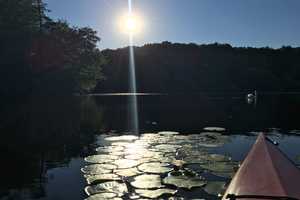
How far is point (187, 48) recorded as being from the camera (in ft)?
414

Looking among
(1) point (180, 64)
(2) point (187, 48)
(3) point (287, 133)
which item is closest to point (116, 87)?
(1) point (180, 64)

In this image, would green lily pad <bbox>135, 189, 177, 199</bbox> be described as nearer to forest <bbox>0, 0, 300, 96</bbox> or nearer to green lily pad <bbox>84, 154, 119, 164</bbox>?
→ green lily pad <bbox>84, 154, 119, 164</bbox>

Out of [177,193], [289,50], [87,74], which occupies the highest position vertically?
[289,50]

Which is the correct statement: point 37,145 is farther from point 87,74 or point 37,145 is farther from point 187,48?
point 187,48

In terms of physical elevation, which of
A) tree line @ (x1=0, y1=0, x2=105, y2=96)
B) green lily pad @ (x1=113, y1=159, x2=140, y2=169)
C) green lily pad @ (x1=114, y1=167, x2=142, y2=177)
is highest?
tree line @ (x1=0, y1=0, x2=105, y2=96)

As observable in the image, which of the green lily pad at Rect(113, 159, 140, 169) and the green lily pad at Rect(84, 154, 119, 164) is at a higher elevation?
the green lily pad at Rect(84, 154, 119, 164)

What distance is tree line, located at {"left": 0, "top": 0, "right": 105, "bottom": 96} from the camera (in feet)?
128

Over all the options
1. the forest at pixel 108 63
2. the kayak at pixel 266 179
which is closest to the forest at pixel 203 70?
the forest at pixel 108 63

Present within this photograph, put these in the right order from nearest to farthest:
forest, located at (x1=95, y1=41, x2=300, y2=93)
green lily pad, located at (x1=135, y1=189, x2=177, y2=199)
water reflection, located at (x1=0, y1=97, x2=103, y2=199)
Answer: green lily pad, located at (x1=135, y1=189, x2=177, y2=199), water reflection, located at (x1=0, y1=97, x2=103, y2=199), forest, located at (x1=95, y1=41, x2=300, y2=93)

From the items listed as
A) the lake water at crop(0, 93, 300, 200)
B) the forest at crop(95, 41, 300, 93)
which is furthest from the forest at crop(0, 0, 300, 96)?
the lake water at crop(0, 93, 300, 200)

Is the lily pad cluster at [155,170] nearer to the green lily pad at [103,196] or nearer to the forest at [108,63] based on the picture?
the green lily pad at [103,196]

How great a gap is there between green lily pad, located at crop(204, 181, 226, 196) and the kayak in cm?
157

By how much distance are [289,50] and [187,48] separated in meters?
33.5

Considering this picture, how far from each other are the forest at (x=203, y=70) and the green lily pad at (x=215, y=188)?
267 ft
